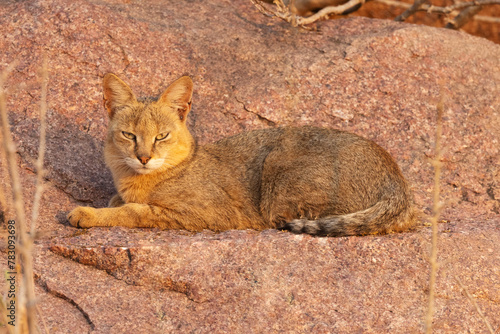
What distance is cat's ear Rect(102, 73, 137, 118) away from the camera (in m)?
5.75

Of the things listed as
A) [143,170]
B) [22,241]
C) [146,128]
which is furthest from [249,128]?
[22,241]

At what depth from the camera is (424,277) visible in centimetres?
483

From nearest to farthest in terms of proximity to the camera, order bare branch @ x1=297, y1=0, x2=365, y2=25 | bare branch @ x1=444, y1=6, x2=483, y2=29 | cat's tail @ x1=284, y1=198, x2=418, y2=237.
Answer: cat's tail @ x1=284, y1=198, x2=418, y2=237 < bare branch @ x1=297, y1=0, x2=365, y2=25 < bare branch @ x1=444, y1=6, x2=483, y2=29

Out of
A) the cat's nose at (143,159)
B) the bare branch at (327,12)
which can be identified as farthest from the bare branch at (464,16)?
the cat's nose at (143,159)

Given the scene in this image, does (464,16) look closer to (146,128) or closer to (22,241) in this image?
(146,128)

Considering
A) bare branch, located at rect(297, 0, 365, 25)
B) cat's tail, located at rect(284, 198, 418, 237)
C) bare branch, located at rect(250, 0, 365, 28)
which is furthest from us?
bare branch, located at rect(297, 0, 365, 25)

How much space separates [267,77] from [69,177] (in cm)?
274

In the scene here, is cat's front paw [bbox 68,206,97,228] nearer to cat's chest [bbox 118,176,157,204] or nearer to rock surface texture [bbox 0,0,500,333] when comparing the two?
rock surface texture [bbox 0,0,500,333]

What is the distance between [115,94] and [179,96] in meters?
0.60

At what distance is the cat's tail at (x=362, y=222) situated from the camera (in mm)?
5074

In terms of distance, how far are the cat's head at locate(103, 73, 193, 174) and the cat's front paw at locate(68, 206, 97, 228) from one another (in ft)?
1.84

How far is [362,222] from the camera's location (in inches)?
201

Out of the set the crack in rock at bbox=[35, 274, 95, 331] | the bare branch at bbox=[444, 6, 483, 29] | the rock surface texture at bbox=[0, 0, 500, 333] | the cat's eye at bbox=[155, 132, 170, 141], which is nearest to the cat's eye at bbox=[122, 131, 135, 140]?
the cat's eye at bbox=[155, 132, 170, 141]

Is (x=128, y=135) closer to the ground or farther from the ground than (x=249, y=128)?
farther from the ground
